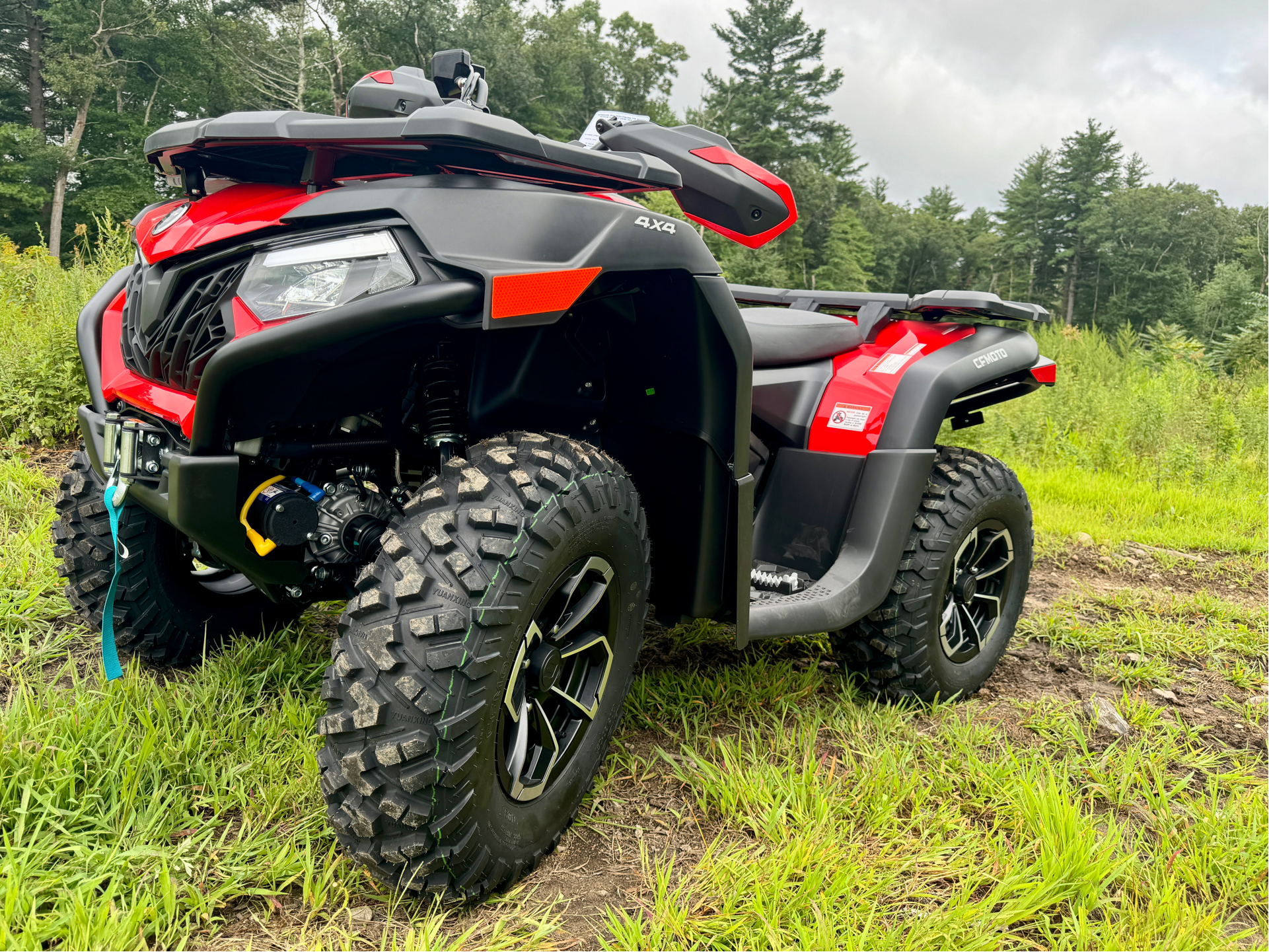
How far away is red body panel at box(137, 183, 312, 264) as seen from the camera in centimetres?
138

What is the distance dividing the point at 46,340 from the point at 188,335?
3.60 meters

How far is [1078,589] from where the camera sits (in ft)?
12.4

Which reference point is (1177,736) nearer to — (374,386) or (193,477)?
(374,386)

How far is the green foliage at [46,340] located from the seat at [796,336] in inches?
109

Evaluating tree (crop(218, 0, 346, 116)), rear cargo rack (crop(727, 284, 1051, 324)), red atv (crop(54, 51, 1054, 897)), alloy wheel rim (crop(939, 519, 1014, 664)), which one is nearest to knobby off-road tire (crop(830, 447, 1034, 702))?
alloy wheel rim (crop(939, 519, 1014, 664))

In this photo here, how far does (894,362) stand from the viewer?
8.02 ft

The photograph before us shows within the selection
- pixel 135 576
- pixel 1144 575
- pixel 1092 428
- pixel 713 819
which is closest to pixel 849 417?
pixel 713 819

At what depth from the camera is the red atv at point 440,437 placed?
1276mm

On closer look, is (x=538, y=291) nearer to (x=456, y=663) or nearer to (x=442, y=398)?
(x=442, y=398)

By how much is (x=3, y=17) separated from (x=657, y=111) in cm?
2527

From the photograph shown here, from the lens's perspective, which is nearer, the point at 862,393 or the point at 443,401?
the point at 443,401

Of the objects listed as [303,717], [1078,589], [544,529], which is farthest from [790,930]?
[1078,589]

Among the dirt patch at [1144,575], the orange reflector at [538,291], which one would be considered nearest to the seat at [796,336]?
the orange reflector at [538,291]

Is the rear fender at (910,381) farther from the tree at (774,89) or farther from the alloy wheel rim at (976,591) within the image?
the tree at (774,89)
